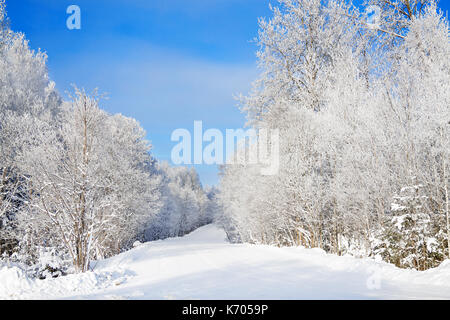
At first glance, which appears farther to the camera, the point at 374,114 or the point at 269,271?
→ the point at 374,114

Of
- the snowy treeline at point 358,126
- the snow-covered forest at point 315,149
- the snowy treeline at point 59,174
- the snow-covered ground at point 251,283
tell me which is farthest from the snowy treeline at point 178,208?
the snow-covered ground at point 251,283

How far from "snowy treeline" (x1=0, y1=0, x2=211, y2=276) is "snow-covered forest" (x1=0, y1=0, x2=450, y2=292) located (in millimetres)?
67

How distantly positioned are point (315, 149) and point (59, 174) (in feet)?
31.5

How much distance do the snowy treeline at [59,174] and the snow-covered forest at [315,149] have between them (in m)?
0.07

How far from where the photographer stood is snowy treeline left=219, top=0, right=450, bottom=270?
709 cm

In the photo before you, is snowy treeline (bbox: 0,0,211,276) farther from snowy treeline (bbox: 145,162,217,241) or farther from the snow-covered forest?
snowy treeline (bbox: 145,162,217,241)

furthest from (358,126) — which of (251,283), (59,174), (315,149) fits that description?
(59,174)

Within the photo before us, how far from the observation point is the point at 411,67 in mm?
8117

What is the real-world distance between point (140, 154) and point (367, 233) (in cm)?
1846

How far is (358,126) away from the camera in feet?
30.1

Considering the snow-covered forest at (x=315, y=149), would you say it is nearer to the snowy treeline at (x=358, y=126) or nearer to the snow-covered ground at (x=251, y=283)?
the snowy treeline at (x=358, y=126)

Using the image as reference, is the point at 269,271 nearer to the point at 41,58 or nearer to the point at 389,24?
the point at 389,24

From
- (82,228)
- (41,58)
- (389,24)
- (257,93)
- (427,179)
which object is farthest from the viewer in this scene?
(41,58)
